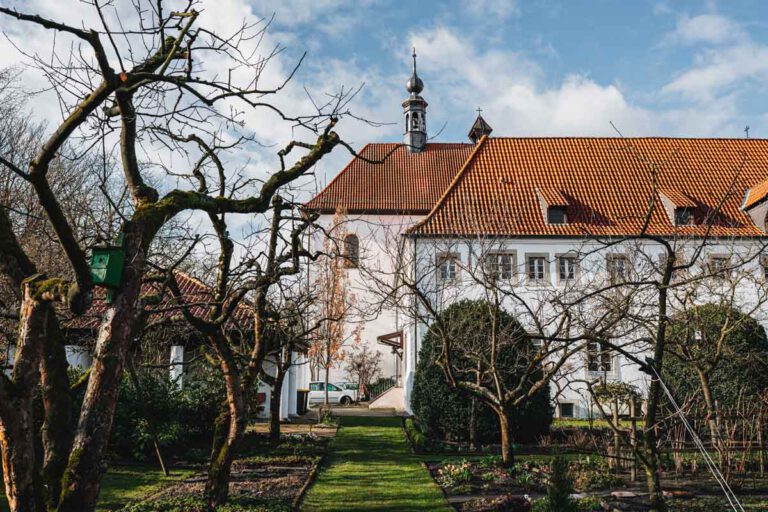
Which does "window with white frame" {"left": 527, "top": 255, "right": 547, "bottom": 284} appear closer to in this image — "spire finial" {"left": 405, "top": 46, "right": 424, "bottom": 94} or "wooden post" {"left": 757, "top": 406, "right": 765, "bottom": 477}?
"wooden post" {"left": 757, "top": 406, "right": 765, "bottom": 477}

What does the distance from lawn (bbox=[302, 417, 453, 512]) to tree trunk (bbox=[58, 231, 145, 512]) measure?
4.53 m

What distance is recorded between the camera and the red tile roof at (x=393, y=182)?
3753cm

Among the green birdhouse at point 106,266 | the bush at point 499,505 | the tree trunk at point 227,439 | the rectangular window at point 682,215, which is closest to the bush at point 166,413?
the tree trunk at point 227,439

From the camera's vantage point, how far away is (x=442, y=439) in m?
17.0

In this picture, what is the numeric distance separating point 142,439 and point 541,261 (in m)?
15.7

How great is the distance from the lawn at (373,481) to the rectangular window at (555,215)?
10966 millimetres

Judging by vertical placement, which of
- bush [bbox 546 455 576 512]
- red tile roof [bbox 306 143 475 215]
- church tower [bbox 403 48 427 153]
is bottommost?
bush [bbox 546 455 576 512]

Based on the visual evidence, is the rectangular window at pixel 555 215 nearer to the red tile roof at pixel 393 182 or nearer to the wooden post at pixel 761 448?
the red tile roof at pixel 393 182

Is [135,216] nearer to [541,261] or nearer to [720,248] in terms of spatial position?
[541,261]

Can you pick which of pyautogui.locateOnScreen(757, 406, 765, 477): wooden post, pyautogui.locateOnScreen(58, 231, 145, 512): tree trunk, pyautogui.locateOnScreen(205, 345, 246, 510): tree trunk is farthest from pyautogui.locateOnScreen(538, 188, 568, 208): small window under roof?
pyautogui.locateOnScreen(58, 231, 145, 512): tree trunk

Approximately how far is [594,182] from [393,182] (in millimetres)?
14313

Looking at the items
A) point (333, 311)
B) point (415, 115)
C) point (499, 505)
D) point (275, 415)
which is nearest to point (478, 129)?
point (415, 115)

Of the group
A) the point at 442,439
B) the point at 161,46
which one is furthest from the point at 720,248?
the point at 161,46

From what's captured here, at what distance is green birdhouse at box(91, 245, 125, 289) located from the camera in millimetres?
5294
